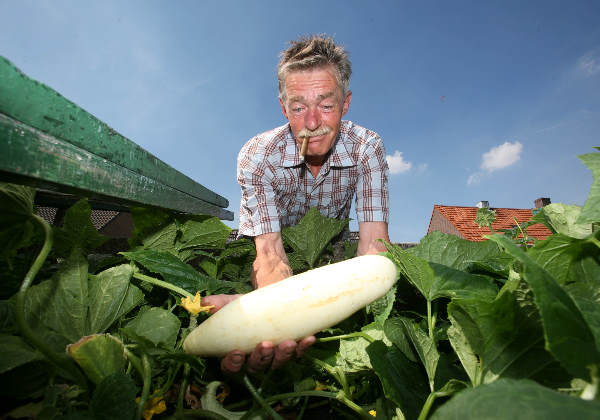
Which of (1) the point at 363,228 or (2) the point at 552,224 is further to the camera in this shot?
(1) the point at 363,228

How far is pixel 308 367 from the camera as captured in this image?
0.87m

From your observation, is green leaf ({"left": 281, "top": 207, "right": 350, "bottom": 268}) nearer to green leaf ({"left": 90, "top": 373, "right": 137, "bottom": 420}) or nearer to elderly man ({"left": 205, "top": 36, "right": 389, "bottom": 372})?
elderly man ({"left": 205, "top": 36, "right": 389, "bottom": 372})

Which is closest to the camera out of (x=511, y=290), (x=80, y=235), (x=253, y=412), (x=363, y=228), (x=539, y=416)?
(x=539, y=416)

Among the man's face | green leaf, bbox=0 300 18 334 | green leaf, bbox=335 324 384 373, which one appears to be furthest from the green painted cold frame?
the man's face

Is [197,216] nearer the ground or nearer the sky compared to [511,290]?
nearer the sky

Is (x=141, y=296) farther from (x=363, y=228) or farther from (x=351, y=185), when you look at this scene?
(x=351, y=185)

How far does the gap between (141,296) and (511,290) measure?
2.86ft

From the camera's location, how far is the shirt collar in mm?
2197

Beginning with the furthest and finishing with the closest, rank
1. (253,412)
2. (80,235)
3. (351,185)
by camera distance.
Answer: (351,185) → (80,235) → (253,412)

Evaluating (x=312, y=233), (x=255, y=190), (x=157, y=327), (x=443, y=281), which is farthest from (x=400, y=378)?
(x=255, y=190)

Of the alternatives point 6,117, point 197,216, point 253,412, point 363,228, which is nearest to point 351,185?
point 363,228

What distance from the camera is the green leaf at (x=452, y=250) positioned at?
90 cm

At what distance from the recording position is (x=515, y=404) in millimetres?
331

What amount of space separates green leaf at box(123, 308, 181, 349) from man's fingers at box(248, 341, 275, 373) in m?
0.20
